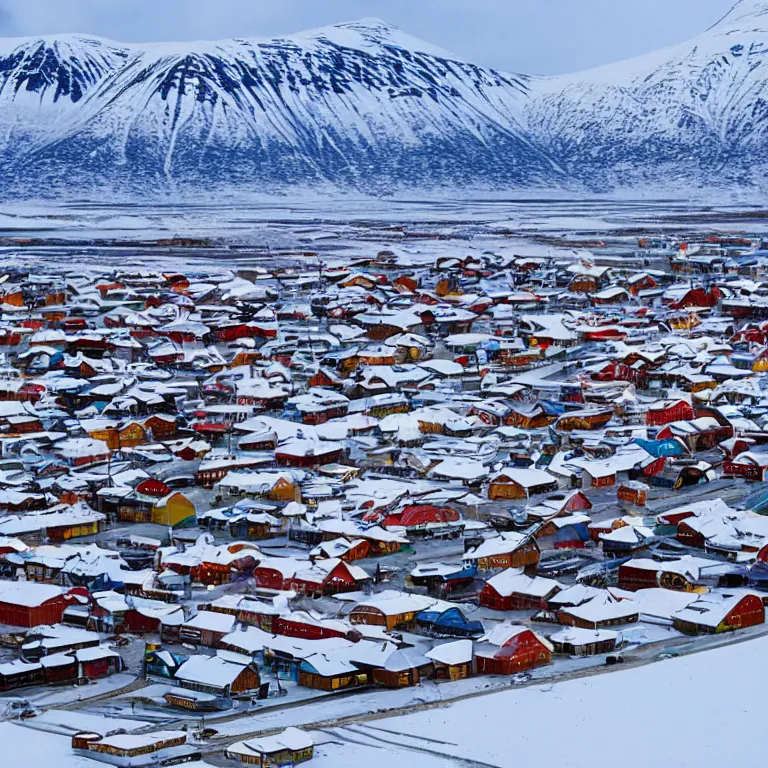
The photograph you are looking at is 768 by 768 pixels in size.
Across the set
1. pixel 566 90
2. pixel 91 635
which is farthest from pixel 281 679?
pixel 566 90

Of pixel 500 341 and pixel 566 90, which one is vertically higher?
pixel 566 90

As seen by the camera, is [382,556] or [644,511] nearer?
[382,556]

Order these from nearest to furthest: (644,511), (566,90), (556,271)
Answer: (644,511) < (556,271) < (566,90)

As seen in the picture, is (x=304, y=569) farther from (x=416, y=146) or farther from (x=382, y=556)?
(x=416, y=146)

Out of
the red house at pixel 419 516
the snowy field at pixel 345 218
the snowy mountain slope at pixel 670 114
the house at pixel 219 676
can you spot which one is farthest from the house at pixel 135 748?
the snowy mountain slope at pixel 670 114

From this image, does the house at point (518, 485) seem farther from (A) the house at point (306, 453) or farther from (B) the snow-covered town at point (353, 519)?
(A) the house at point (306, 453)

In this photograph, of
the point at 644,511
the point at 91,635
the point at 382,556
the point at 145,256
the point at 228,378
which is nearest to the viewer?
the point at 91,635

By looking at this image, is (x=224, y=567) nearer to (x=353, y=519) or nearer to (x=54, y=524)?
(x=353, y=519)
